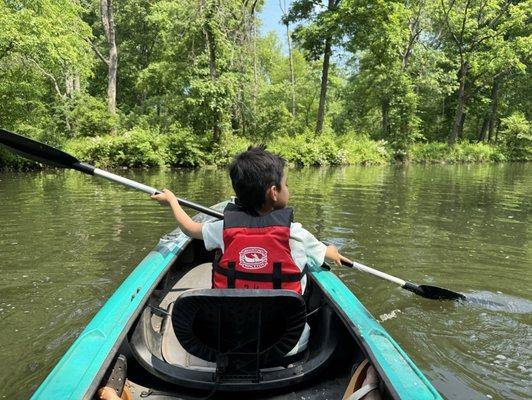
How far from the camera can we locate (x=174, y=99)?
864 inches

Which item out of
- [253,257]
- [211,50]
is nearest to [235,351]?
[253,257]

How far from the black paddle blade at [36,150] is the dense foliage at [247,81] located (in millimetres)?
12685

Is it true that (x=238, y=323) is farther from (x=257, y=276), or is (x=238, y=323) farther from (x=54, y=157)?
(x=54, y=157)

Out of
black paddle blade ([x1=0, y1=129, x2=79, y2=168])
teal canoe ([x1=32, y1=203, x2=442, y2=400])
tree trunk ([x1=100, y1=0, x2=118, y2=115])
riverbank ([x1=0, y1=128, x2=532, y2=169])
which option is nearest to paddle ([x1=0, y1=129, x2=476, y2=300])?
black paddle blade ([x1=0, y1=129, x2=79, y2=168])

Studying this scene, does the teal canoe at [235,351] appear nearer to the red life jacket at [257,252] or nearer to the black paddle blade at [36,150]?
the red life jacket at [257,252]

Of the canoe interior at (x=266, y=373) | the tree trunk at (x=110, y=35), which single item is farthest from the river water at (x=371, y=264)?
the tree trunk at (x=110, y=35)

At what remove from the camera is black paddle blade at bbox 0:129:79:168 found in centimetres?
386

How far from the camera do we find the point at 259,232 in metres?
2.26

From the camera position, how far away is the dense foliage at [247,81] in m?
17.7

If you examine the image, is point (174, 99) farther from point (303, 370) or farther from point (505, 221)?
point (303, 370)

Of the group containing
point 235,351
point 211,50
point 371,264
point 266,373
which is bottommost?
point 371,264

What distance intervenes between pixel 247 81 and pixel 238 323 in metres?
20.6

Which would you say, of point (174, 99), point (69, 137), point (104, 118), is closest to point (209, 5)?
point (174, 99)

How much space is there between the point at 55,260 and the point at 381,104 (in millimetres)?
27573
